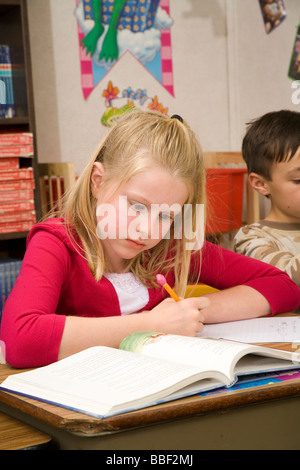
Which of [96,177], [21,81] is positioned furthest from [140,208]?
[21,81]

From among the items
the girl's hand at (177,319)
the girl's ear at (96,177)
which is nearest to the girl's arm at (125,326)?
the girl's hand at (177,319)

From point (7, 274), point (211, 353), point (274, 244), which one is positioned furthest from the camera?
point (7, 274)

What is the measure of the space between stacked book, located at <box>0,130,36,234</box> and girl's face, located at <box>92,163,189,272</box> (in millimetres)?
1699

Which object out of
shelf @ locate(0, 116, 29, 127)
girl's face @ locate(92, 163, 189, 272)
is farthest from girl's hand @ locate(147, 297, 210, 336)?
shelf @ locate(0, 116, 29, 127)

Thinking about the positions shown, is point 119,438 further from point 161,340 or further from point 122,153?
point 122,153

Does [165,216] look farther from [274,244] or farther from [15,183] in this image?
[15,183]

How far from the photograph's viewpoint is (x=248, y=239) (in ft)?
5.40

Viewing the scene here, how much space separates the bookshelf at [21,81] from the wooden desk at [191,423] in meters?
2.13

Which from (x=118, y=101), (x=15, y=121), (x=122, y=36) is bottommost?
(x=15, y=121)

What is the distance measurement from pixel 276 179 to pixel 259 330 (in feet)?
2.37

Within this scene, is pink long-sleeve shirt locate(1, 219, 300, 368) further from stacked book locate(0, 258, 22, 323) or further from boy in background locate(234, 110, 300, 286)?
stacked book locate(0, 258, 22, 323)

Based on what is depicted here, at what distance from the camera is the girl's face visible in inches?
41.2

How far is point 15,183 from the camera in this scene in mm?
2736

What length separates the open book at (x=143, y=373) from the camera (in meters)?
0.65
